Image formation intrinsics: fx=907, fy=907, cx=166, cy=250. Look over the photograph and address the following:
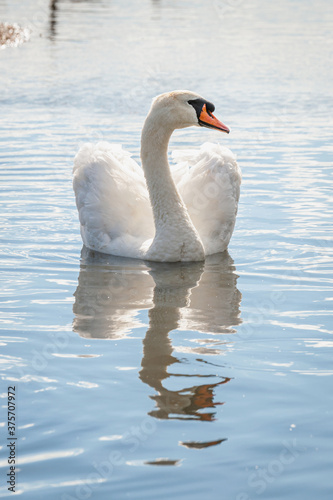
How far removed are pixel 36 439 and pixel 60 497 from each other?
59 centimetres

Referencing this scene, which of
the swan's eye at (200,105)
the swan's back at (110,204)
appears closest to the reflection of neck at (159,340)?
the swan's back at (110,204)

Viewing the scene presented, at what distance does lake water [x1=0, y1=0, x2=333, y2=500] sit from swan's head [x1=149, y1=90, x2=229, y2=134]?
137 centimetres

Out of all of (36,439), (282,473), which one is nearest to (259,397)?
(282,473)

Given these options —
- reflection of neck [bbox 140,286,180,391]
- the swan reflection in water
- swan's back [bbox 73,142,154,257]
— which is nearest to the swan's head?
swan's back [bbox 73,142,154,257]

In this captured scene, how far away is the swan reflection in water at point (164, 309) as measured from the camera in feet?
18.1

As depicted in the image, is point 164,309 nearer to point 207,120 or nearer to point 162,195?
point 162,195

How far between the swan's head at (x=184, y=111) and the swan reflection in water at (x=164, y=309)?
1359 mm

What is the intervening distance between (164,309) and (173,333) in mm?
688

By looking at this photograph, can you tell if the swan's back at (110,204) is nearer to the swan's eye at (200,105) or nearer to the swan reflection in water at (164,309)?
the swan reflection in water at (164,309)

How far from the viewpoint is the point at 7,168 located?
12.5 m

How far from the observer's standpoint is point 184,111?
849 cm

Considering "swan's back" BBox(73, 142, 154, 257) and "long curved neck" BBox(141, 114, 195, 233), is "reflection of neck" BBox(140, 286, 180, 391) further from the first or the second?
"swan's back" BBox(73, 142, 154, 257)

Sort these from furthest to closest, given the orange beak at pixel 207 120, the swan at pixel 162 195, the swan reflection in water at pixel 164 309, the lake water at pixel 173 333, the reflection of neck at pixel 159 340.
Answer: the swan at pixel 162 195, the orange beak at pixel 207 120, the reflection of neck at pixel 159 340, the swan reflection in water at pixel 164 309, the lake water at pixel 173 333

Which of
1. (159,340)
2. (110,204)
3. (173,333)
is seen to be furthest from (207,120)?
(159,340)
